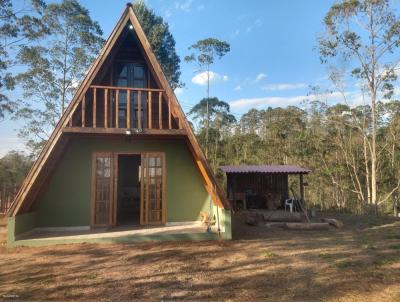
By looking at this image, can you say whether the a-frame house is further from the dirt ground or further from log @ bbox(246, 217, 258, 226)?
log @ bbox(246, 217, 258, 226)

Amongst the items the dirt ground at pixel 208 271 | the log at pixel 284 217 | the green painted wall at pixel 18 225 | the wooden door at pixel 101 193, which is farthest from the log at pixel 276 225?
the green painted wall at pixel 18 225

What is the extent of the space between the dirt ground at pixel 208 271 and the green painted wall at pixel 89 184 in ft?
4.83

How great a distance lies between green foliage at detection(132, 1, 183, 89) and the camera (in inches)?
797

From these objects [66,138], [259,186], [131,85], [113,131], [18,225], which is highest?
[131,85]

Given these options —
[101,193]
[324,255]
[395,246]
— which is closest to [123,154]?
[101,193]

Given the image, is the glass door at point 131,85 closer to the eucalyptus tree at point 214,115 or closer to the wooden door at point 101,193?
the wooden door at point 101,193

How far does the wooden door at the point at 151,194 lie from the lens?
8.16 meters

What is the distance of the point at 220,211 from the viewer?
7.69 m

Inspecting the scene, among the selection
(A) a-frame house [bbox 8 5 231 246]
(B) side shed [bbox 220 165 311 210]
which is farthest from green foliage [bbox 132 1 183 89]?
(A) a-frame house [bbox 8 5 231 246]

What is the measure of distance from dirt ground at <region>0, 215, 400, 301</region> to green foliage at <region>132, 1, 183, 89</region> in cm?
1588

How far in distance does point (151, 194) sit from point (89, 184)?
1857 mm

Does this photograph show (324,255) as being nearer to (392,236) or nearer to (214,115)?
(392,236)

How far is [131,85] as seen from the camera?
344 inches

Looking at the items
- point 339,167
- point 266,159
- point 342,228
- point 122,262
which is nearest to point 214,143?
point 266,159
